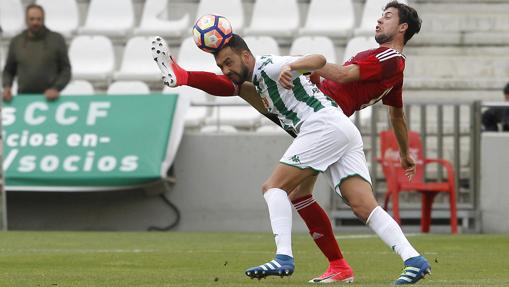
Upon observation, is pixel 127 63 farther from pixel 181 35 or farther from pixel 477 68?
pixel 477 68

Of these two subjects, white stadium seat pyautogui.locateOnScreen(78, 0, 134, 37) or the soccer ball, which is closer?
the soccer ball

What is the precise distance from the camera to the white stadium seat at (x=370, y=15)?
1923cm

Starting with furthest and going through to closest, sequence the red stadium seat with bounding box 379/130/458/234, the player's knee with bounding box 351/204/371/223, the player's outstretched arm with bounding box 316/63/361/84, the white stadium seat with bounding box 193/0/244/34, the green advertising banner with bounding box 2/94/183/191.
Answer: the white stadium seat with bounding box 193/0/244/34 < the green advertising banner with bounding box 2/94/183/191 < the red stadium seat with bounding box 379/130/458/234 < the player's knee with bounding box 351/204/371/223 < the player's outstretched arm with bounding box 316/63/361/84

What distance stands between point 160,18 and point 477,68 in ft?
15.8

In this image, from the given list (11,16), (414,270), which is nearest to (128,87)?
(11,16)

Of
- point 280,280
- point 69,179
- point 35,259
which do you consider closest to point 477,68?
point 69,179

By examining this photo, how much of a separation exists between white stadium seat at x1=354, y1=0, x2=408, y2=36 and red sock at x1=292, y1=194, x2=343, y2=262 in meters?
10.4

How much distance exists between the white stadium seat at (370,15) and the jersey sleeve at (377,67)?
10.6 metres

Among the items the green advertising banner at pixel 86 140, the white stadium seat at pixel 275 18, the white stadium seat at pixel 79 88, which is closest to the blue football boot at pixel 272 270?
the green advertising banner at pixel 86 140

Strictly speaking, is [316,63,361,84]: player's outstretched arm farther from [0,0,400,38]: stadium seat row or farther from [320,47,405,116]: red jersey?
[0,0,400,38]: stadium seat row

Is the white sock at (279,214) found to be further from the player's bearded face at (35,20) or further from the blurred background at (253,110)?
the player's bearded face at (35,20)

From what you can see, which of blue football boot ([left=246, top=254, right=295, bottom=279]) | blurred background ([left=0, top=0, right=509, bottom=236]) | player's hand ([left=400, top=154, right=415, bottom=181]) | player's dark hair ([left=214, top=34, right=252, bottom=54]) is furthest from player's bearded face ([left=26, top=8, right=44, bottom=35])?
blue football boot ([left=246, top=254, right=295, bottom=279])

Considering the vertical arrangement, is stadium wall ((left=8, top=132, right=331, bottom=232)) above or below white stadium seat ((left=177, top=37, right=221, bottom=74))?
below

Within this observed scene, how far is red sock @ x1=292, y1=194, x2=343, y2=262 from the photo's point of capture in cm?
900
